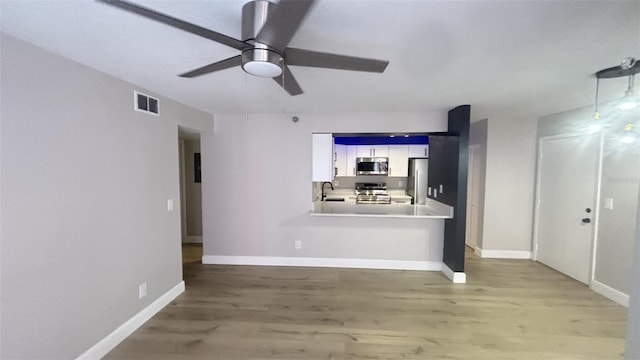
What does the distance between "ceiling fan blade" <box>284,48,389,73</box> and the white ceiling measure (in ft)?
0.66

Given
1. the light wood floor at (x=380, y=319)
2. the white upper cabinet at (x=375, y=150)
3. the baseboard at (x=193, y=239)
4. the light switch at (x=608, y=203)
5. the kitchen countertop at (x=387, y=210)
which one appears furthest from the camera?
the white upper cabinet at (x=375, y=150)

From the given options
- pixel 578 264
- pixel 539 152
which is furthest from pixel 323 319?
pixel 539 152

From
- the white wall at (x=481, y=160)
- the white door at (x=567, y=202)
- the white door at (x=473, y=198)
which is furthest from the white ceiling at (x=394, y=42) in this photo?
the white door at (x=473, y=198)

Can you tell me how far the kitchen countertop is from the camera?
11.8 ft

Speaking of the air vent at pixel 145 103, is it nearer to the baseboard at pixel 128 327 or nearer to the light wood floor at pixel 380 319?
the baseboard at pixel 128 327

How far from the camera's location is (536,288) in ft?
10.6

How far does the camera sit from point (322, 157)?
151 inches

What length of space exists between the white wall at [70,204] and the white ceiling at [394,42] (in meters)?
0.25

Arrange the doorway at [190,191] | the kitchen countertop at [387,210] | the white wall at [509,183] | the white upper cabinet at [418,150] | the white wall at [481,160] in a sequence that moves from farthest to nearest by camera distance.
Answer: the white upper cabinet at [418,150] → the doorway at [190,191] → the white wall at [481,160] → the white wall at [509,183] → the kitchen countertop at [387,210]

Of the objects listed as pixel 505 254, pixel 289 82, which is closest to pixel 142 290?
pixel 289 82

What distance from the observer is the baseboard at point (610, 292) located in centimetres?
284

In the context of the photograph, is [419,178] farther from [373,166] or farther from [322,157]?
[322,157]

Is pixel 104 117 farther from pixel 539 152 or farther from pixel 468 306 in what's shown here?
pixel 539 152

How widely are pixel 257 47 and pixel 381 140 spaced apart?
445cm
